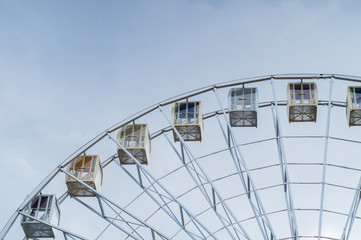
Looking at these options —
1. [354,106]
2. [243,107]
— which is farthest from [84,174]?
[354,106]

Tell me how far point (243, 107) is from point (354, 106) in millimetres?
6585

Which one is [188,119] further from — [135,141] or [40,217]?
[40,217]

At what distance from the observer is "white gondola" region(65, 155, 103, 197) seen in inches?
1513

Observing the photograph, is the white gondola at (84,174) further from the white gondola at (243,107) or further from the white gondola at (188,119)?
the white gondola at (243,107)

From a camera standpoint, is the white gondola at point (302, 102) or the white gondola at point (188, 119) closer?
the white gondola at point (302, 102)

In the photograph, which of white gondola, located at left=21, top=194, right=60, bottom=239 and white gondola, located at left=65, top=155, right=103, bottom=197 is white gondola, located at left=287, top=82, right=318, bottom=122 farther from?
white gondola, located at left=21, top=194, right=60, bottom=239

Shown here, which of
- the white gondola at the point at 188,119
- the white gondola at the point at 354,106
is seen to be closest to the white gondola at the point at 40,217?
the white gondola at the point at 188,119

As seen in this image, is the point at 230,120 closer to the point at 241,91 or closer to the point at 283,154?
the point at 241,91

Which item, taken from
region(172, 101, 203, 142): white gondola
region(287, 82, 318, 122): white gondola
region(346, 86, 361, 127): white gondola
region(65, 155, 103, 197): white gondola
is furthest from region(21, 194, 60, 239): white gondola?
region(346, 86, 361, 127): white gondola

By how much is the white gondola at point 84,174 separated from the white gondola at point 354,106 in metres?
15.6

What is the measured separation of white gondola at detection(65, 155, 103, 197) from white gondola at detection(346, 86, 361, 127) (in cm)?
1561

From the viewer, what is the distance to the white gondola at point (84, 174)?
38438 mm

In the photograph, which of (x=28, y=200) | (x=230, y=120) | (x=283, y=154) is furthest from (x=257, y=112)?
(x=28, y=200)

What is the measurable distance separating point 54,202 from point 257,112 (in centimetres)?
1363
